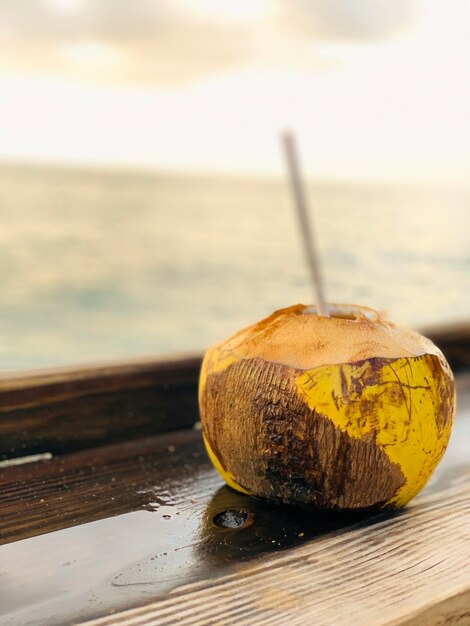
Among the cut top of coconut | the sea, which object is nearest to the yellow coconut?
the cut top of coconut

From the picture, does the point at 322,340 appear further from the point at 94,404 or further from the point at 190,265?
the point at 190,265

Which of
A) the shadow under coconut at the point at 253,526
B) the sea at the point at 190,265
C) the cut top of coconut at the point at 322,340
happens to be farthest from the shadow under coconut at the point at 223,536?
the sea at the point at 190,265

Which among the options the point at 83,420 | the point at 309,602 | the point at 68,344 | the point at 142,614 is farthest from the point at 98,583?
the point at 68,344

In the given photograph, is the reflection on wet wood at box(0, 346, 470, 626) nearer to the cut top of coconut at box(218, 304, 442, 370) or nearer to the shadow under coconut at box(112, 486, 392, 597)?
the shadow under coconut at box(112, 486, 392, 597)

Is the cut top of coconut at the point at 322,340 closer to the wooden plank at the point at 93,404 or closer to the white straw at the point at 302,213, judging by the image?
the white straw at the point at 302,213

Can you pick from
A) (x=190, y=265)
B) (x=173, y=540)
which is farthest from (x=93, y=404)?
(x=190, y=265)
